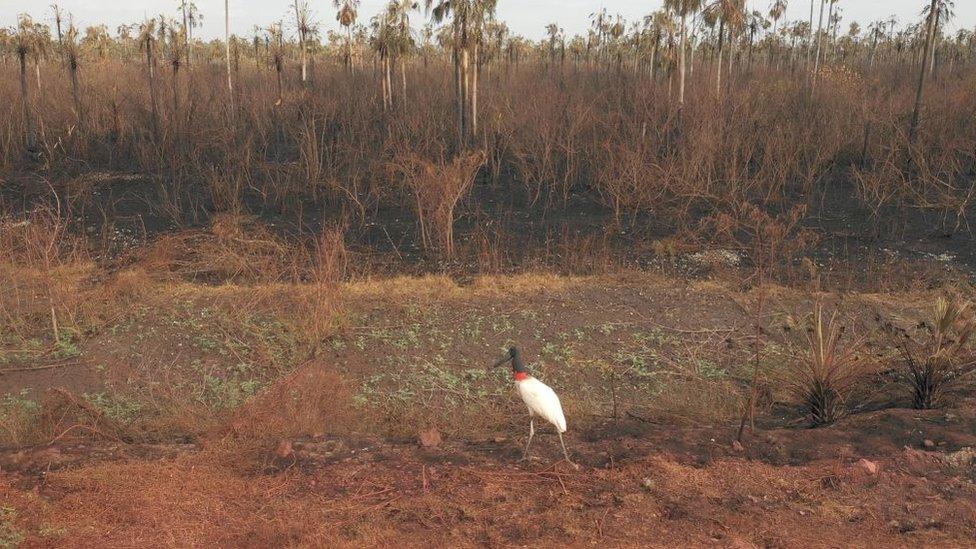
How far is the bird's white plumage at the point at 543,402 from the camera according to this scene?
492cm

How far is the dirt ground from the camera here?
435 cm

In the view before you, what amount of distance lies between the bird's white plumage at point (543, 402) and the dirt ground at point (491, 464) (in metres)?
0.37

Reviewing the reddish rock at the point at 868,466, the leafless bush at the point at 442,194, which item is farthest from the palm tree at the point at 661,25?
the reddish rock at the point at 868,466

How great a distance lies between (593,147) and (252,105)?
9033mm

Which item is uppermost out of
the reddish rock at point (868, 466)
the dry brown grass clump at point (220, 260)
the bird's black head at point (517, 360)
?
the bird's black head at point (517, 360)

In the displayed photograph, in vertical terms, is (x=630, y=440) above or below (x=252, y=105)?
below

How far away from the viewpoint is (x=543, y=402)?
496 centimetres

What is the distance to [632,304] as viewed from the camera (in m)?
9.20

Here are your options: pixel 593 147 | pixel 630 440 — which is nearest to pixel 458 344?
pixel 630 440

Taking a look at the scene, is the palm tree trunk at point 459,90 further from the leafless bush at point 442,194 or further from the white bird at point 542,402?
the white bird at point 542,402

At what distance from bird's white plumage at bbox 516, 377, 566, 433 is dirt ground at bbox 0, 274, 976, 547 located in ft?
1.22

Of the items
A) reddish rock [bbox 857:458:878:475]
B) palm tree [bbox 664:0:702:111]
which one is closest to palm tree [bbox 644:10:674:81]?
palm tree [bbox 664:0:702:111]

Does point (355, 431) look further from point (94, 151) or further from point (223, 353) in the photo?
point (94, 151)

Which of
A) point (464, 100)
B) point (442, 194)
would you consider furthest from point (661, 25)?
point (442, 194)
